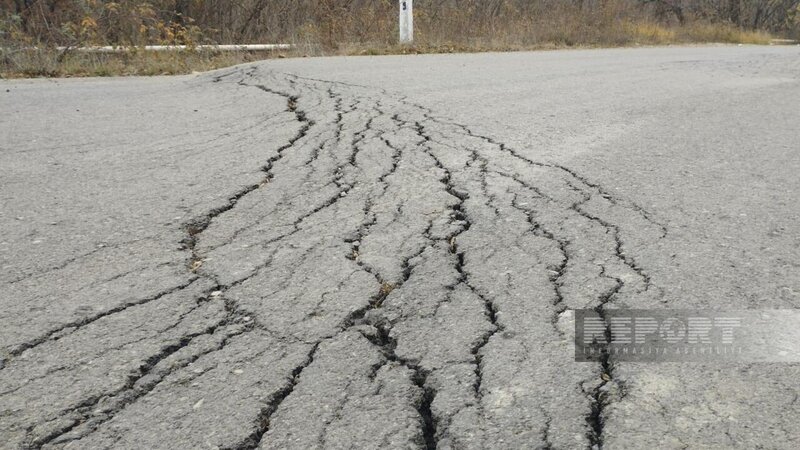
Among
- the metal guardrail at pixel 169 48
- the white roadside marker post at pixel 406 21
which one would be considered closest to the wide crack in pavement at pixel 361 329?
the metal guardrail at pixel 169 48

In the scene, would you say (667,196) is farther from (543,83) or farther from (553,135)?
(543,83)

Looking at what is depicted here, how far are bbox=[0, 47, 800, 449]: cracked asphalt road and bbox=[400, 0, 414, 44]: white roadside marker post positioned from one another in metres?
5.90

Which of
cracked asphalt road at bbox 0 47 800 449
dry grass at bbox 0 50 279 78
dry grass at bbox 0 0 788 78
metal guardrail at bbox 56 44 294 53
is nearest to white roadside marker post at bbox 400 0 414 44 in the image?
dry grass at bbox 0 0 788 78

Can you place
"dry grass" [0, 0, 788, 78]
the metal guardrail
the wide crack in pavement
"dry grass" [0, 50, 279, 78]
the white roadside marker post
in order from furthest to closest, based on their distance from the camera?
the white roadside marker post
the metal guardrail
"dry grass" [0, 0, 788, 78]
"dry grass" [0, 50, 279, 78]
the wide crack in pavement

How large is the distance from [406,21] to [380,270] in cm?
922

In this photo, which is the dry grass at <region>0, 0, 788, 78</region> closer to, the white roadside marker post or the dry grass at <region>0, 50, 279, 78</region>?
the dry grass at <region>0, 50, 279, 78</region>

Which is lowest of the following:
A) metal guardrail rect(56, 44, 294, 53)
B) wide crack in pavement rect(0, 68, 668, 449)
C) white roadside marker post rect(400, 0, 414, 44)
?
wide crack in pavement rect(0, 68, 668, 449)

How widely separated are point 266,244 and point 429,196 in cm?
96

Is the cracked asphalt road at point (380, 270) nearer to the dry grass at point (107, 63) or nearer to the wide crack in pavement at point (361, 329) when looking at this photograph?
the wide crack in pavement at point (361, 329)

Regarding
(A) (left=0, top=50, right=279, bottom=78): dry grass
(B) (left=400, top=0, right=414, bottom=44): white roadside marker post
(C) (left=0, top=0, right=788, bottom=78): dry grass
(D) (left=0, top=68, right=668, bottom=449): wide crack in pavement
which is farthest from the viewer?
(B) (left=400, top=0, right=414, bottom=44): white roadside marker post

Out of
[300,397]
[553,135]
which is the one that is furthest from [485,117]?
[300,397]

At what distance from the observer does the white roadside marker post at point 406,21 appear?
11.2 meters

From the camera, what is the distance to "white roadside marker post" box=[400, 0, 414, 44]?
11.2 m

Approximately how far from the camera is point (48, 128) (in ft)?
17.0
